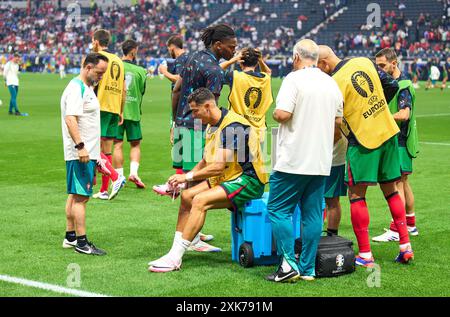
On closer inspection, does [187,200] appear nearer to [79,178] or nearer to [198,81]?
[79,178]

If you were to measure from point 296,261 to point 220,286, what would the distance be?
82 centimetres

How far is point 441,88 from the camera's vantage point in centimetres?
4306

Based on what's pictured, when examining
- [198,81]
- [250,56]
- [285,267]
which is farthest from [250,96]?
[285,267]

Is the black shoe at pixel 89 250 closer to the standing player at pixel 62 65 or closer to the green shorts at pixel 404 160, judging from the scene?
the green shorts at pixel 404 160

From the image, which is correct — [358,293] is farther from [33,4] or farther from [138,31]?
[33,4]

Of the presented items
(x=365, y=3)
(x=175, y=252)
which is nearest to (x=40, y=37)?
(x=365, y=3)

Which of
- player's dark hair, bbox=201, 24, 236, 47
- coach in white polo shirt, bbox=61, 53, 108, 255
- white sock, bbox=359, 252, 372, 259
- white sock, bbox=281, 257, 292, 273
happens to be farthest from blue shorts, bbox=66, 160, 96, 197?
white sock, bbox=359, 252, 372, 259

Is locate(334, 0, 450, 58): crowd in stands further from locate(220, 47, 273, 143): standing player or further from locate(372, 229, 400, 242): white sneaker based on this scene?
locate(372, 229, 400, 242): white sneaker

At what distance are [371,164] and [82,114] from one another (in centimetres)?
299

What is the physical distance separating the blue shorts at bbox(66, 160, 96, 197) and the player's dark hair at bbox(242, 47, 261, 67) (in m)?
2.70

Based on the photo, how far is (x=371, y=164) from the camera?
7656 mm

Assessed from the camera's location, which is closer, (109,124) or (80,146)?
(80,146)

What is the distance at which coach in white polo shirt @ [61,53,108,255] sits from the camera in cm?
802

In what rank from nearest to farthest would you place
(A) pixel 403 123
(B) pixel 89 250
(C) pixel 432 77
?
(B) pixel 89 250 → (A) pixel 403 123 → (C) pixel 432 77
